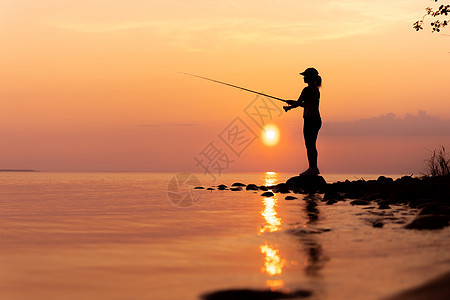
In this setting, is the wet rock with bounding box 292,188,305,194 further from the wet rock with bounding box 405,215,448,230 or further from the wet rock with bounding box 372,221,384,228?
the wet rock with bounding box 405,215,448,230

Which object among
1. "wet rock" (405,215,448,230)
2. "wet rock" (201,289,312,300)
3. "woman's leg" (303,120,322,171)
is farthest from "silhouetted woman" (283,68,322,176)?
"wet rock" (201,289,312,300)

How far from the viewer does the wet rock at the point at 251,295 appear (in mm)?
4987

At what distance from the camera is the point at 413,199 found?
14.7m

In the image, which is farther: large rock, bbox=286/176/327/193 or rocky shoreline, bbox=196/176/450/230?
large rock, bbox=286/176/327/193

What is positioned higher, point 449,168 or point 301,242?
point 449,168

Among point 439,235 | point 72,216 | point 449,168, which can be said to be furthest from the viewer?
point 449,168

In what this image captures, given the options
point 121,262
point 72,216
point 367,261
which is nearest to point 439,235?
point 367,261

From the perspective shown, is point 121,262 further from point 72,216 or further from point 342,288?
point 72,216

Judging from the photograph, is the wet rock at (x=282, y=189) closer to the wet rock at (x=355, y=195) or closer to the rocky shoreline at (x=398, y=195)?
the rocky shoreline at (x=398, y=195)

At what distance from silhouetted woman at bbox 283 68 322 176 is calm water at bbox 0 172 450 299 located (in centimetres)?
779

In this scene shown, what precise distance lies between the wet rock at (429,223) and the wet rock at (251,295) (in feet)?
14.9

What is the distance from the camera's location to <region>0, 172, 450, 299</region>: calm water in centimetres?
547

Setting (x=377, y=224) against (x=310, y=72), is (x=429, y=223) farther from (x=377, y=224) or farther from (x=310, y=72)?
(x=310, y=72)

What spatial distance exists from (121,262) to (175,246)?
1565mm
